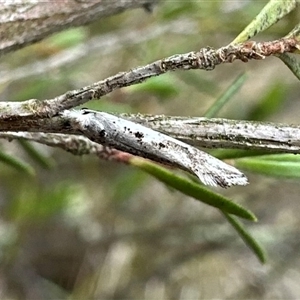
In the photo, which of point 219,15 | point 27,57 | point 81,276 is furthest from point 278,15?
point 81,276

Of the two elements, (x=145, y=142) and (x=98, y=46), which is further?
(x=98, y=46)

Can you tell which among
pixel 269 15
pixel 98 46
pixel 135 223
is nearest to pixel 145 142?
pixel 269 15

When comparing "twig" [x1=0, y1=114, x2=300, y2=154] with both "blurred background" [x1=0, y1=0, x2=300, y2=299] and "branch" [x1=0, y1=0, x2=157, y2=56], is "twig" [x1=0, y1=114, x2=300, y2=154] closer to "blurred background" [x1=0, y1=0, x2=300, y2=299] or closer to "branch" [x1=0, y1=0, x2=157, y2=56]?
"branch" [x1=0, y1=0, x2=157, y2=56]

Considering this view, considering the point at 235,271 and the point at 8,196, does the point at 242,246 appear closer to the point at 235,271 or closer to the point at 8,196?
the point at 235,271

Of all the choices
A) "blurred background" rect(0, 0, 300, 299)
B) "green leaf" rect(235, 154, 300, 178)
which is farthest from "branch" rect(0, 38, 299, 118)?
"blurred background" rect(0, 0, 300, 299)

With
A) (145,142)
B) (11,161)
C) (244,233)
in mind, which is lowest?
(244,233)

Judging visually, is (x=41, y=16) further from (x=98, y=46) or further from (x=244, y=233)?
(x=98, y=46)
